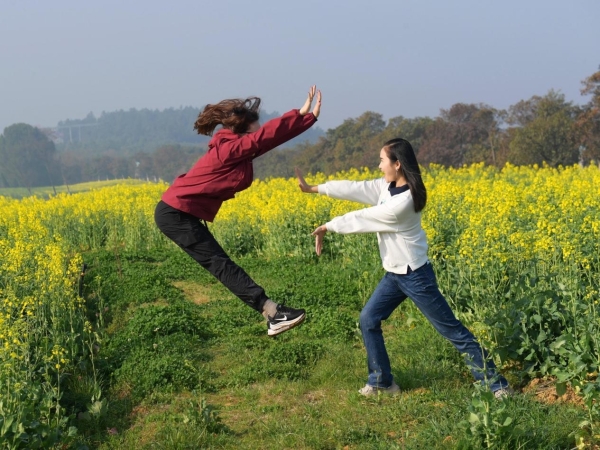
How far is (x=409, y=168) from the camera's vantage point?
495 centimetres

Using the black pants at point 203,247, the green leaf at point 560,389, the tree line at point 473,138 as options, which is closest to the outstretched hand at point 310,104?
the black pants at point 203,247

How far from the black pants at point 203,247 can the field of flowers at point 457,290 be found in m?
1.13

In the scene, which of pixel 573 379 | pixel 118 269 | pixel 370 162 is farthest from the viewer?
pixel 370 162

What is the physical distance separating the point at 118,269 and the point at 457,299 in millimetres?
5781

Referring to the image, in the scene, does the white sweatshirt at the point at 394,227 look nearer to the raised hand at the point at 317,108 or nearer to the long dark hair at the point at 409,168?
the long dark hair at the point at 409,168

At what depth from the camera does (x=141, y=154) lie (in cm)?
11212

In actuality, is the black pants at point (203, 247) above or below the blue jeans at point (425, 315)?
above

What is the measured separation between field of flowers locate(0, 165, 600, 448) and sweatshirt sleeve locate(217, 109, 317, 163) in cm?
175

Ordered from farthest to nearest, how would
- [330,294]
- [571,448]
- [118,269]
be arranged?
[118,269] < [330,294] < [571,448]

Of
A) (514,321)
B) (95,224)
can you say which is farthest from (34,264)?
(95,224)

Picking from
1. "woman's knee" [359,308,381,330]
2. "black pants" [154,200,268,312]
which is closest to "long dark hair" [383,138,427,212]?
"woman's knee" [359,308,381,330]

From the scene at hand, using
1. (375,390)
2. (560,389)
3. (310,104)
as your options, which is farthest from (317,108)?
(560,389)

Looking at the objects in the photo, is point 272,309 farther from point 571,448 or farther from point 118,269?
point 118,269

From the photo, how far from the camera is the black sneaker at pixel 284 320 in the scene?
5.14 meters
